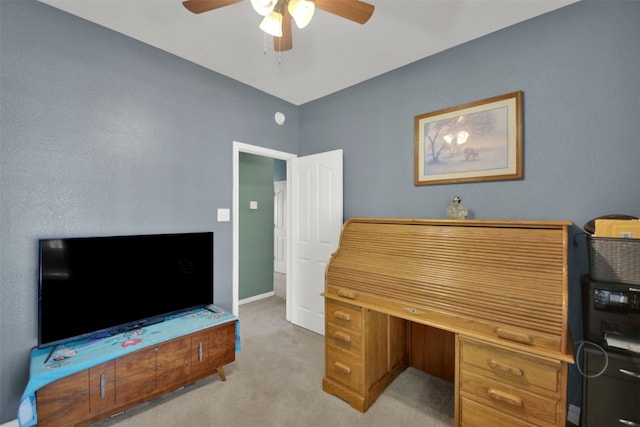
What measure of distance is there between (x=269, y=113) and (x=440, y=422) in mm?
3282

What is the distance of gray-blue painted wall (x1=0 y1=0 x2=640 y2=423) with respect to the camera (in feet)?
5.57

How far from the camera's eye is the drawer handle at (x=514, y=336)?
136 cm

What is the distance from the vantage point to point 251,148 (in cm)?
301

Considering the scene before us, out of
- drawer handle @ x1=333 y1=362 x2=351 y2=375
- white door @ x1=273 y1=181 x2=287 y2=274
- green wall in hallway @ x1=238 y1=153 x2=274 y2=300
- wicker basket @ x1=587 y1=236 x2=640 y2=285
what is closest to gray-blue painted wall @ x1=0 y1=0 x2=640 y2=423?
wicker basket @ x1=587 y1=236 x2=640 y2=285

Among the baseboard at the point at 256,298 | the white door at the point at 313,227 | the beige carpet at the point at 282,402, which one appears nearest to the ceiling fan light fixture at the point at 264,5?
the white door at the point at 313,227

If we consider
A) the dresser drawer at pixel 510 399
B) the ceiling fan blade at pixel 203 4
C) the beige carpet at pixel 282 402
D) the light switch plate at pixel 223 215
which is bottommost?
the beige carpet at pixel 282 402

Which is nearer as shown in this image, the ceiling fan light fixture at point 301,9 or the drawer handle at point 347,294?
the ceiling fan light fixture at point 301,9

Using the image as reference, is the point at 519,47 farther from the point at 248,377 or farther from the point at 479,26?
the point at 248,377

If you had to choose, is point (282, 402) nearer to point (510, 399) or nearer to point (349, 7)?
point (510, 399)

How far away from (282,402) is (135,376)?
3.42 ft

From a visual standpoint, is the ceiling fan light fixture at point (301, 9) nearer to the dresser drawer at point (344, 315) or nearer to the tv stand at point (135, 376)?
the dresser drawer at point (344, 315)

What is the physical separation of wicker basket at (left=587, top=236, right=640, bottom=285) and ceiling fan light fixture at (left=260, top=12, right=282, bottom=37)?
80.5 inches

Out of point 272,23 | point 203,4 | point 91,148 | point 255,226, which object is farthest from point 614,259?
point 255,226

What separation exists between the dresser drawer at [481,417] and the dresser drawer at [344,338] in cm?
69
